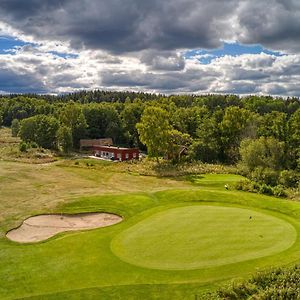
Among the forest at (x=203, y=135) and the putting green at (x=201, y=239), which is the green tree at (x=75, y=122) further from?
the putting green at (x=201, y=239)

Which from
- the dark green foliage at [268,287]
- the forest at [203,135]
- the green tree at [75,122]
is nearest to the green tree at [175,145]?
the forest at [203,135]

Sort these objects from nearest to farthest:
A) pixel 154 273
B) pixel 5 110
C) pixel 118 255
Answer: pixel 154 273 < pixel 118 255 < pixel 5 110

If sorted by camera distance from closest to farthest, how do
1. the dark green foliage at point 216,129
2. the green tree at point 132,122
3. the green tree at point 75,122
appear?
the dark green foliage at point 216,129 < the green tree at point 75,122 < the green tree at point 132,122

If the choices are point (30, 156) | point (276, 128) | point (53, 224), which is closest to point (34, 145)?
point (30, 156)

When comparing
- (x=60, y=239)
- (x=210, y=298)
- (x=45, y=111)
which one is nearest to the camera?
(x=210, y=298)

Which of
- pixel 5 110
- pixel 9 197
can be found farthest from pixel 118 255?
pixel 5 110

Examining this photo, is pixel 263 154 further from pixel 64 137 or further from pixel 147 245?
pixel 64 137

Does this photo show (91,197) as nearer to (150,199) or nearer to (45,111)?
(150,199)
